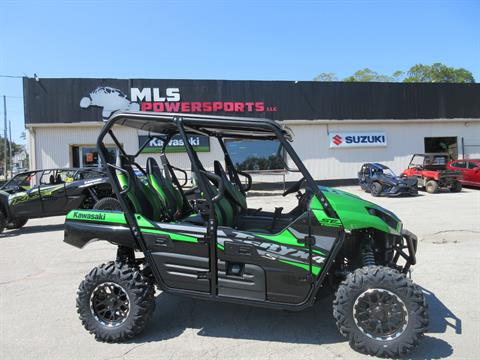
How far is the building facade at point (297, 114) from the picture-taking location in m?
18.7

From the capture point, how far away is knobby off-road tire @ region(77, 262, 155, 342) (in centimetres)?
352

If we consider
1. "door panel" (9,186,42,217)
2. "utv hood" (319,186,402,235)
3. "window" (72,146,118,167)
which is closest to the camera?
"utv hood" (319,186,402,235)

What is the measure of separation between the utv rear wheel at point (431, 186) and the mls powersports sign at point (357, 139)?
15.9 feet

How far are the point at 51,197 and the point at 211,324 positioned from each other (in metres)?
7.22

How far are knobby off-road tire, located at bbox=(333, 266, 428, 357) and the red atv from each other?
619 inches

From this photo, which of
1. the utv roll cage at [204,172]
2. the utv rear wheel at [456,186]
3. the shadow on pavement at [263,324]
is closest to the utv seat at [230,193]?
the utv roll cage at [204,172]

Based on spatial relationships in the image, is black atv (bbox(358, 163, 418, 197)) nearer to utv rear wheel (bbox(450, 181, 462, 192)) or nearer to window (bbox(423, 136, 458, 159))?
utv rear wheel (bbox(450, 181, 462, 192))

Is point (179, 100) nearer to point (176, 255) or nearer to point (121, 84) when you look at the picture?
point (121, 84)

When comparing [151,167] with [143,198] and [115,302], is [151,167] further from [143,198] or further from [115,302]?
[115,302]

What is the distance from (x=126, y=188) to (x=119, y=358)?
1.50 metres

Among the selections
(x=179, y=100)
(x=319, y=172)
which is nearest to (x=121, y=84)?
(x=179, y=100)

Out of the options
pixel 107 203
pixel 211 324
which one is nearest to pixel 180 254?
pixel 211 324

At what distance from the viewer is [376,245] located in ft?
12.7

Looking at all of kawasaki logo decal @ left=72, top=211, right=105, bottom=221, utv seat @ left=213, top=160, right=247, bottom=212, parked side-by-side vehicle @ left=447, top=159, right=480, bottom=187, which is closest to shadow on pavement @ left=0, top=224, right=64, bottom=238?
kawasaki logo decal @ left=72, top=211, right=105, bottom=221
